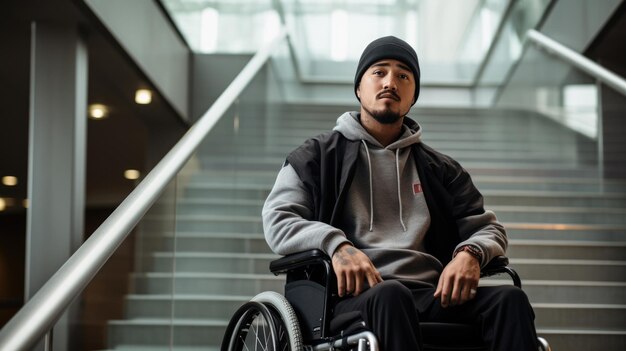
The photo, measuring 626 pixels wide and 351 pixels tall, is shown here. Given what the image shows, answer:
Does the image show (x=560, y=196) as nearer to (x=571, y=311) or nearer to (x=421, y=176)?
(x=571, y=311)

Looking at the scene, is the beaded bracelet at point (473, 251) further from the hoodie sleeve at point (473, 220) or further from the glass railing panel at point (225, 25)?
the glass railing panel at point (225, 25)

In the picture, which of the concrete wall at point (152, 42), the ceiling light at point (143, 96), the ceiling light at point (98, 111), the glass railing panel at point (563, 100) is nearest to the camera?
the glass railing panel at point (563, 100)

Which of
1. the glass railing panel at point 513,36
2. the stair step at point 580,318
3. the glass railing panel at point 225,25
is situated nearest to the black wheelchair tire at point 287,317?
the stair step at point 580,318

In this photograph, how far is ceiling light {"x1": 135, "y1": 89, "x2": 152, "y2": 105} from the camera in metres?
6.58

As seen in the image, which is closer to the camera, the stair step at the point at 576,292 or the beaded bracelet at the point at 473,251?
the beaded bracelet at the point at 473,251

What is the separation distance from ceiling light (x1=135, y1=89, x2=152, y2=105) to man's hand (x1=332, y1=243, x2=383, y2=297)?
15.4 ft

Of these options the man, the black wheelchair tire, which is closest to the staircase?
the black wheelchair tire

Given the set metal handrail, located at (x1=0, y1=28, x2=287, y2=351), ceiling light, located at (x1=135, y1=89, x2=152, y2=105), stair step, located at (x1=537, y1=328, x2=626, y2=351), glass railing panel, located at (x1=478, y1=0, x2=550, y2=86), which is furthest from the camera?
glass railing panel, located at (x1=478, y1=0, x2=550, y2=86)

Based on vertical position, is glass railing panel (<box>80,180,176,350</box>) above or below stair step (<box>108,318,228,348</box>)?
above

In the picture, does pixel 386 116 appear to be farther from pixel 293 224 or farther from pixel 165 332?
pixel 165 332

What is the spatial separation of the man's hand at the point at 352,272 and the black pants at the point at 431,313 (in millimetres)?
29

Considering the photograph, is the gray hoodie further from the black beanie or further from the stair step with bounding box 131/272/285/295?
the stair step with bounding box 131/272/285/295

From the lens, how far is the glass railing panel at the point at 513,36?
7523 mm

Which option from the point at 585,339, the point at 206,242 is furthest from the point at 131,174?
the point at 585,339
